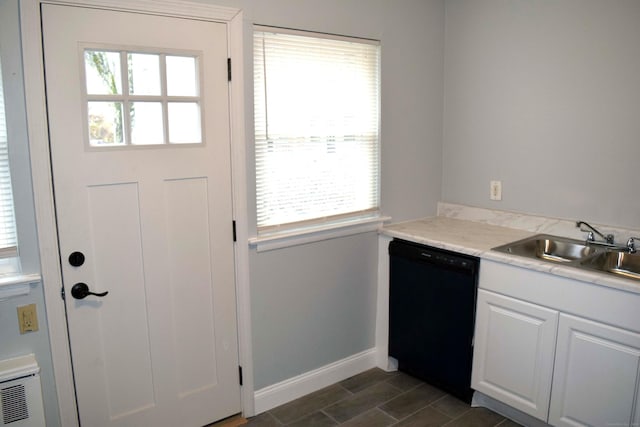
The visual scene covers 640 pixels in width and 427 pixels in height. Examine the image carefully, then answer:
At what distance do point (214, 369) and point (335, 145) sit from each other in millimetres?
1440

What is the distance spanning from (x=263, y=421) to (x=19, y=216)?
1.65 m

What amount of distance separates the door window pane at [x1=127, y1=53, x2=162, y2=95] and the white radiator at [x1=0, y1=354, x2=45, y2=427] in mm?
1252

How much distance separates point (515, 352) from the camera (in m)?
2.63

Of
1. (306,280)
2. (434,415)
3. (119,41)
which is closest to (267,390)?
(306,280)

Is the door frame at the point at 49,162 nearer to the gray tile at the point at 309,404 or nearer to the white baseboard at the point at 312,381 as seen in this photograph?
the white baseboard at the point at 312,381

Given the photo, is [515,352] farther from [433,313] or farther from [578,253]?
[578,253]

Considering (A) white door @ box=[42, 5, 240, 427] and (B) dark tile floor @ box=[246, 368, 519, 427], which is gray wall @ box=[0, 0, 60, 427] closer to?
(A) white door @ box=[42, 5, 240, 427]

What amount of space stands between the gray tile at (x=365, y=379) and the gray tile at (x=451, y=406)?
1.33 feet

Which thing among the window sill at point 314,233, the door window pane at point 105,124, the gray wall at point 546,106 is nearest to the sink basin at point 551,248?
the gray wall at point 546,106

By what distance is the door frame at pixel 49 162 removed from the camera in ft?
6.57

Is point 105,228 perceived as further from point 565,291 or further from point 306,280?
point 565,291

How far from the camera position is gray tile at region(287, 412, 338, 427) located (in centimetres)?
276

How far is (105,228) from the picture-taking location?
2.27 meters

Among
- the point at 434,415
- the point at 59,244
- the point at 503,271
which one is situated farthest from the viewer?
the point at 434,415
